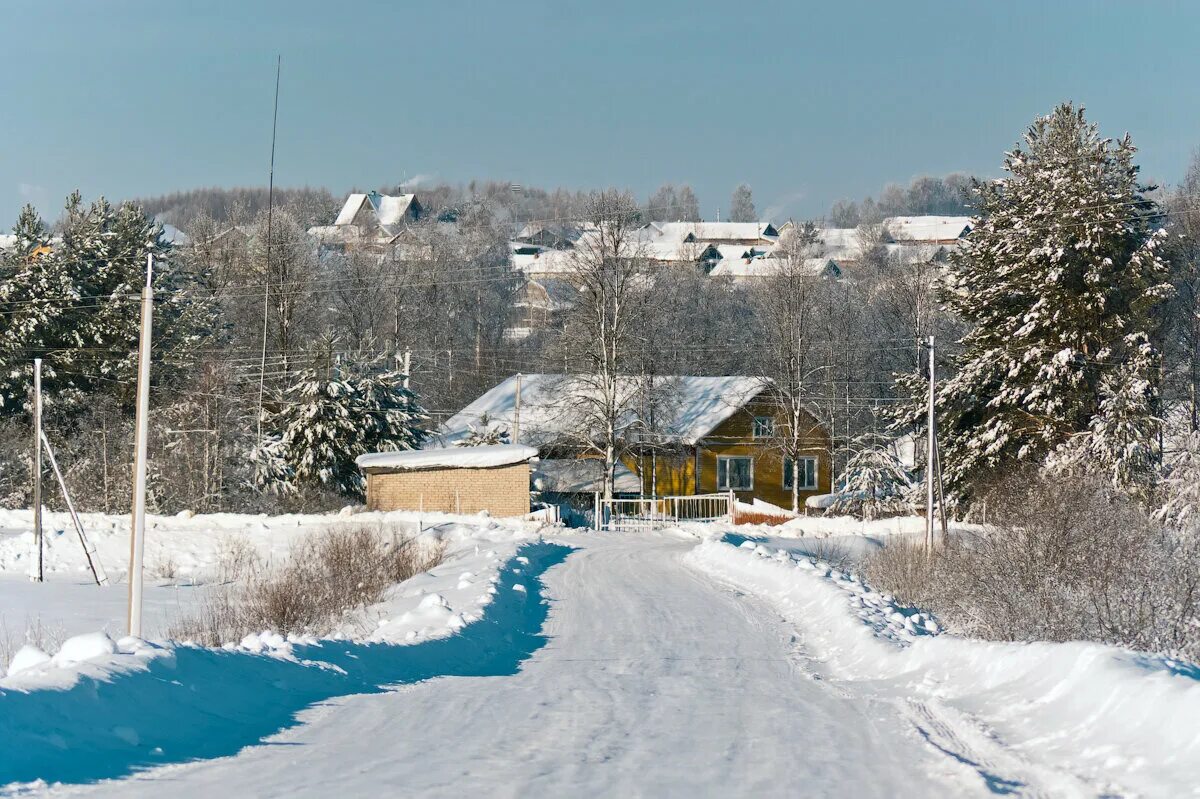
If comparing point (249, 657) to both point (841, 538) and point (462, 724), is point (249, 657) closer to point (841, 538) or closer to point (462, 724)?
point (462, 724)

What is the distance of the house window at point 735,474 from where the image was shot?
185 ft

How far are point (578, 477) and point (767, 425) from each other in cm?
1047

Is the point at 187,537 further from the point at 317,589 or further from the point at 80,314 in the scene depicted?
the point at 317,589

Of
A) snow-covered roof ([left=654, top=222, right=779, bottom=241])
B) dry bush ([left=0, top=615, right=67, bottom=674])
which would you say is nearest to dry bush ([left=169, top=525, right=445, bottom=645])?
dry bush ([left=0, top=615, right=67, bottom=674])

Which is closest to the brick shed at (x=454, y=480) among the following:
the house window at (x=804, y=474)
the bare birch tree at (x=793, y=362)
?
the bare birch tree at (x=793, y=362)

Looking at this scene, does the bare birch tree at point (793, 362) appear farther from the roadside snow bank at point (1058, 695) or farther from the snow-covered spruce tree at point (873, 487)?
the roadside snow bank at point (1058, 695)

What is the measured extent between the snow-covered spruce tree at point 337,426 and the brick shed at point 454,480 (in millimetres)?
4174

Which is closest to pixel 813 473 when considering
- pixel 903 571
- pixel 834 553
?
pixel 834 553

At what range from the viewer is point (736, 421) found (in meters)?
56.3

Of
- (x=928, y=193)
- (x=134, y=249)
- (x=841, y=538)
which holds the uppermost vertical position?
(x=928, y=193)

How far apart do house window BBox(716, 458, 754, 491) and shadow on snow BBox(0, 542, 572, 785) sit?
4402 centimetres

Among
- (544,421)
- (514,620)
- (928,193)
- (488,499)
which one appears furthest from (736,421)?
(928,193)

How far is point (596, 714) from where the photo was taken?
30.5 feet

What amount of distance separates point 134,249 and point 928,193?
141 meters
